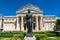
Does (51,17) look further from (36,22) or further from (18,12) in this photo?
(18,12)

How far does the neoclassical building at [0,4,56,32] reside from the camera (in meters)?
62.3

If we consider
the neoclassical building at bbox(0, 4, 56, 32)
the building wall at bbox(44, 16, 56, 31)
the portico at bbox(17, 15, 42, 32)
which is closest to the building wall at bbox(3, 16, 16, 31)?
the neoclassical building at bbox(0, 4, 56, 32)

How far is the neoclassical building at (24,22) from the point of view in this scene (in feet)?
204

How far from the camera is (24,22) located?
2576 inches

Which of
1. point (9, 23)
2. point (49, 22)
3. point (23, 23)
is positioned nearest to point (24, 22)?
point (23, 23)

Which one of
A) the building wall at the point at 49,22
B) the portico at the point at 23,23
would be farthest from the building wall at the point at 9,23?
the building wall at the point at 49,22

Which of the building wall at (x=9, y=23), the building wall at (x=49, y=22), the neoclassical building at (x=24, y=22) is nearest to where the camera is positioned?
the neoclassical building at (x=24, y=22)

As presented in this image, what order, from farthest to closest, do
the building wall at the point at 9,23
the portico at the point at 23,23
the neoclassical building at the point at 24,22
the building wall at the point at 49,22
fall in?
the building wall at the point at 9,23, the building wall at the point at 49,22, the portico at the point at 23,23, the neoclassical building at the point at 24,22

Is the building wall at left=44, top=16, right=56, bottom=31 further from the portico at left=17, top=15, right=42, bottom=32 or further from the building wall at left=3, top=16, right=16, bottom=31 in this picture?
the building wall at left=3, top=16, right=16, bottom=31

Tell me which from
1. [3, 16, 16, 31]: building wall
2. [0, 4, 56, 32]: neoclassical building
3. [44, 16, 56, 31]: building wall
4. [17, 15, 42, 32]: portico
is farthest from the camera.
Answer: [3, 16, 16, 31]: building wall

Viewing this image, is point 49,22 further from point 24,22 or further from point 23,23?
point 23,23

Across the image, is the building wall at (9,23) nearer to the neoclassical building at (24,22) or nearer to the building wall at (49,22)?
the neoclassical building at (24,22)

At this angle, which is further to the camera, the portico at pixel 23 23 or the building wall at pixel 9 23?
the building wall at pixel 9 23

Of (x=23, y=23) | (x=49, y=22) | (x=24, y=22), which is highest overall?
(x=24, y=22)
